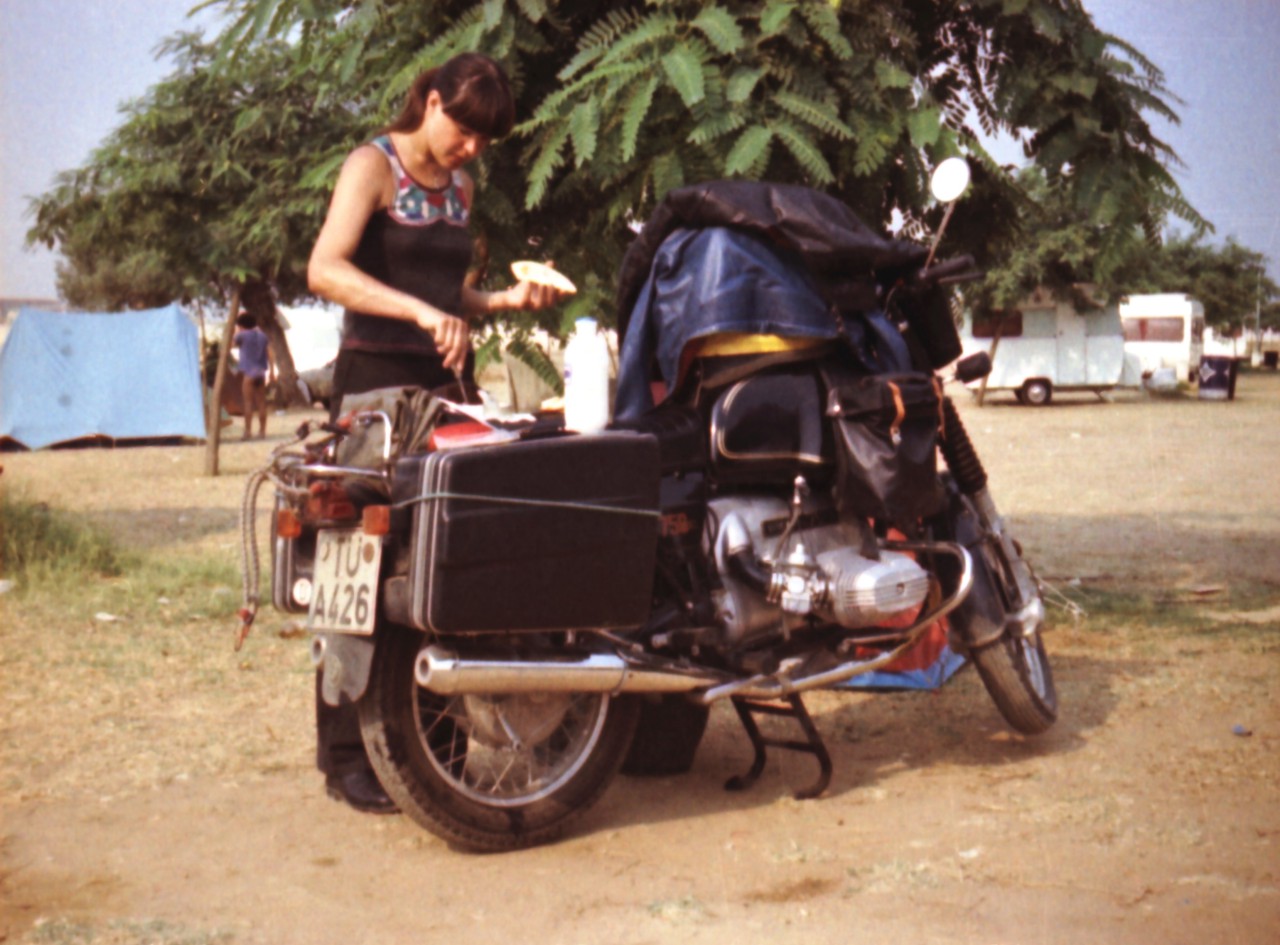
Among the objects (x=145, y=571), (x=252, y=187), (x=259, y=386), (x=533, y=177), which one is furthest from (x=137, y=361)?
(x=533, y=177)

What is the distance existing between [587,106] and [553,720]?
2315 mm

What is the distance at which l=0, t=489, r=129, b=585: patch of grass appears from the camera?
26.5 ft

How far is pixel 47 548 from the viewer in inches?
335

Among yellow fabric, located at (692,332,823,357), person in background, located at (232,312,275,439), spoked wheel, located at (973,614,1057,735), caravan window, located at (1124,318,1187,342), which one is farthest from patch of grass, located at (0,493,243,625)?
caravan window, located at (1124,318,1187,342)

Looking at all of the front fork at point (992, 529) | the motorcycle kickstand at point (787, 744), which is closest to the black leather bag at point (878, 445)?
the front fork at point (992, 529)

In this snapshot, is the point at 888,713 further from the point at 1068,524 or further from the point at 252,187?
the point at 252,187

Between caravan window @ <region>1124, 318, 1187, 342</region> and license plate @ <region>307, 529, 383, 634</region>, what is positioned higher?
caravan window @ <region>1124, 318, 1187, 342</region>

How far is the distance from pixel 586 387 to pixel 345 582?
0.80m

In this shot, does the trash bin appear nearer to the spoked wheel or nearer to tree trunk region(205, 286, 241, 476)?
tree trunk region(205, 286, 241, 476)

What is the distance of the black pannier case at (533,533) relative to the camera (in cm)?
343

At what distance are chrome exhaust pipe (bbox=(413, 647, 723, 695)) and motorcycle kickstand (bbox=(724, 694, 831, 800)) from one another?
44 centimetres

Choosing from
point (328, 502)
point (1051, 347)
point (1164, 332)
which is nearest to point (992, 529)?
point (328, 502)

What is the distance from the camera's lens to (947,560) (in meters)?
4.66

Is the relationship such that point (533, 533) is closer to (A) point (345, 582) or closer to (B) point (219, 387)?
(A) point (345, 582)
